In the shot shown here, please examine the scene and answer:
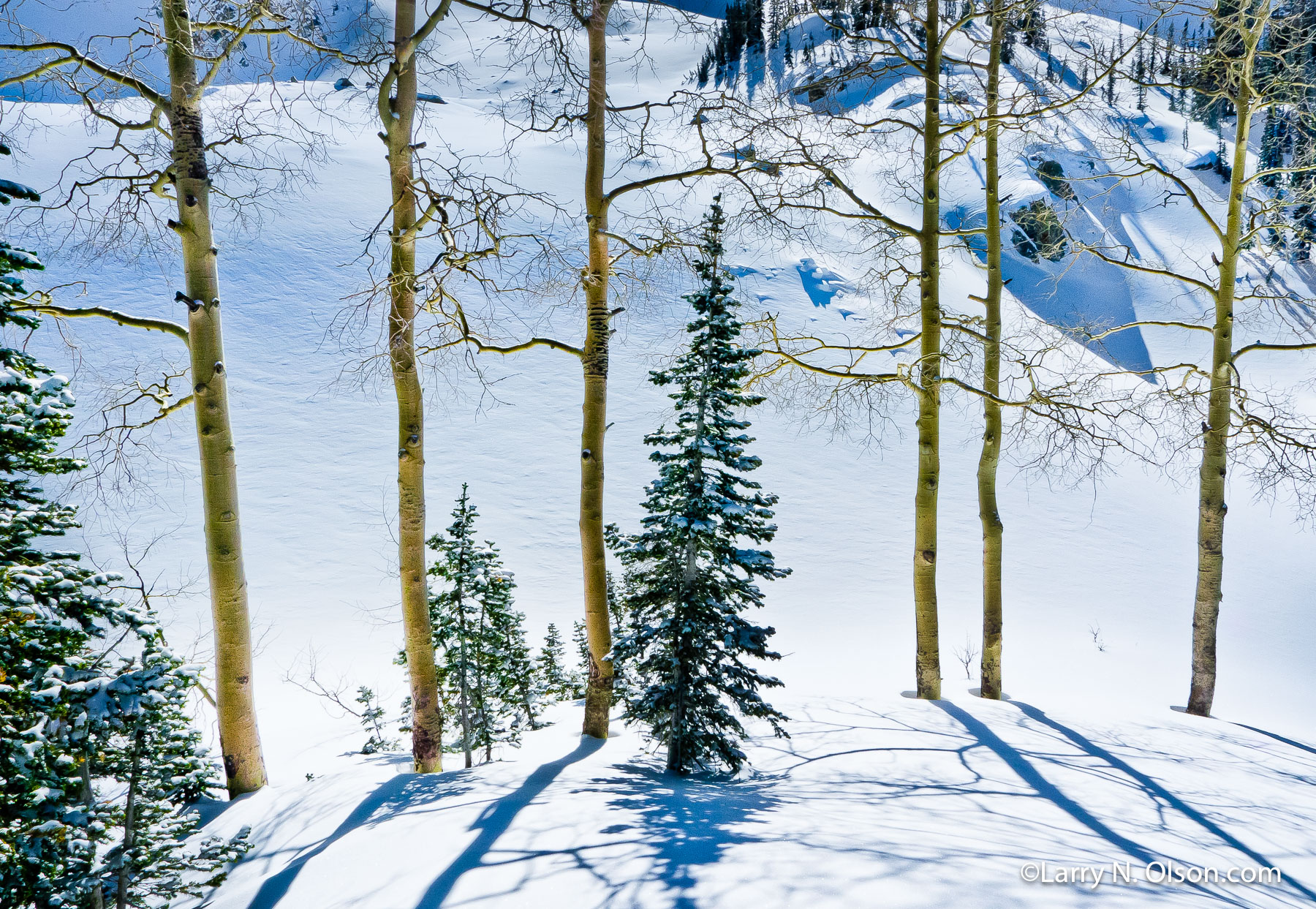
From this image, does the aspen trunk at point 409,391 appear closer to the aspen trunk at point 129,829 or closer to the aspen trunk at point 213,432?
the aspen trunk at point 213,432

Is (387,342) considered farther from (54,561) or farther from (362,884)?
(362,884)

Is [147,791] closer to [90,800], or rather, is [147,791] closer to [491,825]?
[90,800]

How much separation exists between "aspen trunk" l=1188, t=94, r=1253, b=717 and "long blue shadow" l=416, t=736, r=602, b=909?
7359mm

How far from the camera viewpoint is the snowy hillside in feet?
11.5

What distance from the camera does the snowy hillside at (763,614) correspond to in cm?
350

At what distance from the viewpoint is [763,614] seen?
17.5 metres

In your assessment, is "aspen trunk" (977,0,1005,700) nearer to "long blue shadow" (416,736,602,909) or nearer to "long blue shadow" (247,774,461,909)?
"long blue shadow" (416,736,602,909)

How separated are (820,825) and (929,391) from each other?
16.4 feet

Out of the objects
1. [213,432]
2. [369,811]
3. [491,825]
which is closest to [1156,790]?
[491,825]

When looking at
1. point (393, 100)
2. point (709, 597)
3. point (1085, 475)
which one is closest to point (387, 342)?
point (393, 100)

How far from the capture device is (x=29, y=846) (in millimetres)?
3463

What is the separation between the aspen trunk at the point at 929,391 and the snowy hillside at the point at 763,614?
0.68m

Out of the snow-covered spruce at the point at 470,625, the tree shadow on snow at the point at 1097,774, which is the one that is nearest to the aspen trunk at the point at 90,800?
the tree shadow on snow at the point at 1097,774

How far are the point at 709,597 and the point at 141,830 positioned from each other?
3.91 m
